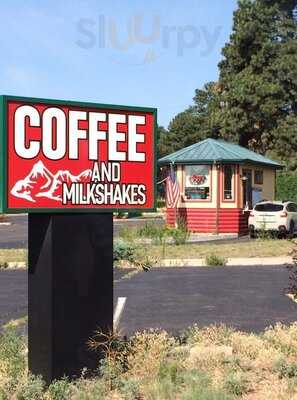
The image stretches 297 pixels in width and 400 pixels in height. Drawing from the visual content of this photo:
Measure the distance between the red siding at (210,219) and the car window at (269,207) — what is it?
1.72 m

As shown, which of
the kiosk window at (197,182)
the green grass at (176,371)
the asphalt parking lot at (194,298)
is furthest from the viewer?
the kiosk window at (197,182)

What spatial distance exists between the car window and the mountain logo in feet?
72.1

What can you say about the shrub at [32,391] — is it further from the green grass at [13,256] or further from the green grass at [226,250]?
the green grass at [226,250]

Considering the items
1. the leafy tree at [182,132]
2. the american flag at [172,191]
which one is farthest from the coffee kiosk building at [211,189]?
the leafy tree at [182,132]

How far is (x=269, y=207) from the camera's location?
27.5 metres

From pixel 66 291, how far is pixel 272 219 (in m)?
21.9

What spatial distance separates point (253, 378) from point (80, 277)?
1.85 m

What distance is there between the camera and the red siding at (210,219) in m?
29.2

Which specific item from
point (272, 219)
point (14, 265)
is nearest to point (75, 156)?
point (14, 265)

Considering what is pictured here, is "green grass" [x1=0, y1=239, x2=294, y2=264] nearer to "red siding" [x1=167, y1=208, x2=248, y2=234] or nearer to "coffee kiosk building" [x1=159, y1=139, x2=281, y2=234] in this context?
"red siding" [x1=167, y1=208, x2=248, y2=234]

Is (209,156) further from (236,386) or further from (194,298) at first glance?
(236,386)

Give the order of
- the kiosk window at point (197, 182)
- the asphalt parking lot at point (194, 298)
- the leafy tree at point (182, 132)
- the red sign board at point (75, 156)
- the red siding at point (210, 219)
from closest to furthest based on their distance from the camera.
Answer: the red sign board at point (75, 156), the asphalt parking lot at point (194, 298), the red siding at point (210, 219), the kiosk window at point (197, 182), the leafy tree at point (182, 132)

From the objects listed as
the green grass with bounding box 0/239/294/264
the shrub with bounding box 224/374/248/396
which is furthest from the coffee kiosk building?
the shrub with bounding box 224/374/248/396

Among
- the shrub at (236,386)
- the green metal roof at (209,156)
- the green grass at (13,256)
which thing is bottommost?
the shrub at (236,386)
